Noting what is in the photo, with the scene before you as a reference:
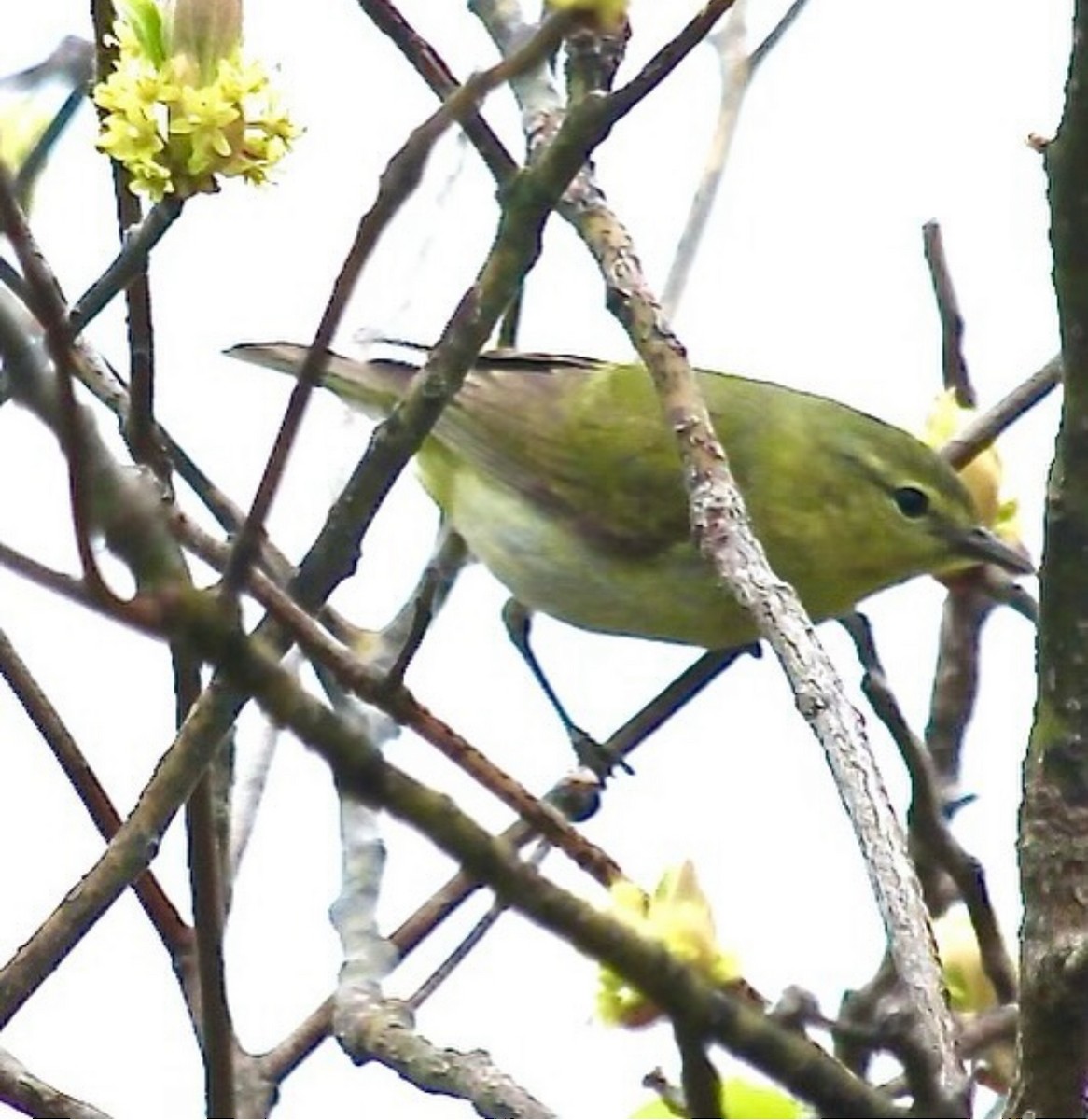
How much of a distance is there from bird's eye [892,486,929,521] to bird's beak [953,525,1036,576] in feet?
1.45

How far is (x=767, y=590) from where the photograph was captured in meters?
2.11

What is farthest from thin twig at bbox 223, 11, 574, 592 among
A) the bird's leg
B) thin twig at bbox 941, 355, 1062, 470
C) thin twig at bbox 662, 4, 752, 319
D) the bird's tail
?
the bird's leg

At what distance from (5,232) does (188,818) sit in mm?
530

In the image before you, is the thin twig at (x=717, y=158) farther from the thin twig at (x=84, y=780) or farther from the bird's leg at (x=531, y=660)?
the thin twig at (x=84, y=780)

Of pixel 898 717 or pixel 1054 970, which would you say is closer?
pixel 1054 970

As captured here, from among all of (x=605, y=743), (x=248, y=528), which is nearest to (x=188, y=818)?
(x=248, y=528)

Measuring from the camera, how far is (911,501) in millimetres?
4367

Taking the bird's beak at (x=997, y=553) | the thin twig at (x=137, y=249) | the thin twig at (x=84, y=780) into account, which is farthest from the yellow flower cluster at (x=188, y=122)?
the bird's beak at (x=997, y=553)

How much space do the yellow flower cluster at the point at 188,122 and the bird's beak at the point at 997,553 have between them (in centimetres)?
186

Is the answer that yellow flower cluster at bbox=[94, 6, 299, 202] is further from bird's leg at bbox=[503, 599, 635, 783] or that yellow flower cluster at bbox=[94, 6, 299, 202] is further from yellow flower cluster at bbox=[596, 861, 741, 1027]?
bird's leg at bbox=[503, 599, 635, 783]

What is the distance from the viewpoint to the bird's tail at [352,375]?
165 inches

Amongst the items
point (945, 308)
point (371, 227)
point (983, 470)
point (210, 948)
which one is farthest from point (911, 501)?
point (371, 227)

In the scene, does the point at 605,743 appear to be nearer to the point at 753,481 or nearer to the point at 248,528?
the point at 753,481

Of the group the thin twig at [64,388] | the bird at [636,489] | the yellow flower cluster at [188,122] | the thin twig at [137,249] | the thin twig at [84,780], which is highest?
the bird at [636,489]
